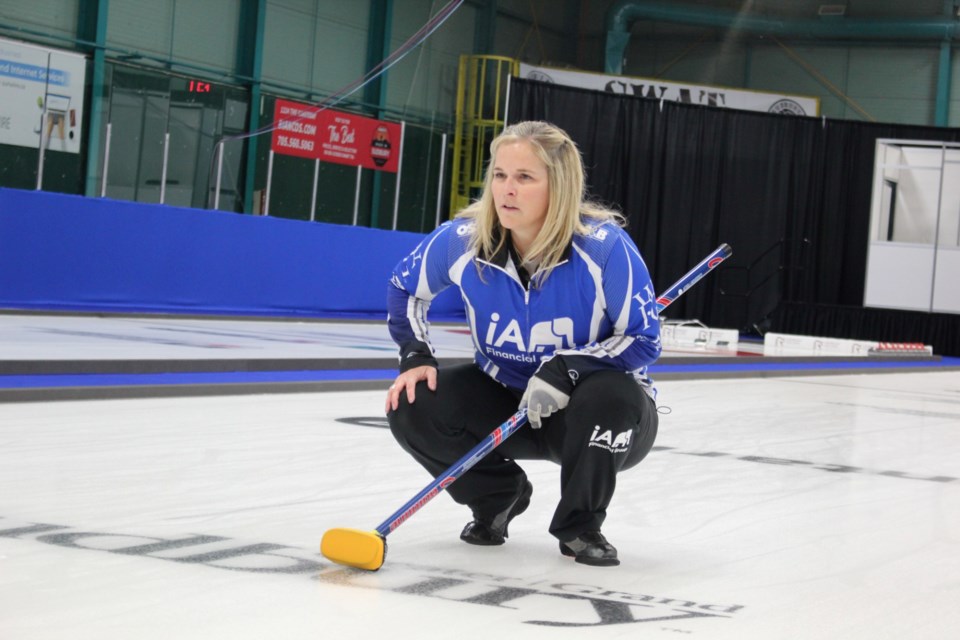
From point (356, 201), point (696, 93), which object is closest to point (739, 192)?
point (696, 93)

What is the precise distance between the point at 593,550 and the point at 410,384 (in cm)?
45

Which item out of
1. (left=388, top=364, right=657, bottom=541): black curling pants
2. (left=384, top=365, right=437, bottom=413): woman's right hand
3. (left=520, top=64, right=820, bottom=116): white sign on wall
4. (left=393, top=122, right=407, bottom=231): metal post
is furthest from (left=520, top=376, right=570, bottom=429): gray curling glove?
(left=520, top=64, right=820, bottom=116): white sign on wall

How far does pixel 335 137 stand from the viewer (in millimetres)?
14867

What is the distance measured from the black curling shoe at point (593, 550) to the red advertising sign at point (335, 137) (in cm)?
1241

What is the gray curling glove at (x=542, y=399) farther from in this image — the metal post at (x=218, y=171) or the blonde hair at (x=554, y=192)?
the metal post at (x=218, y=171)

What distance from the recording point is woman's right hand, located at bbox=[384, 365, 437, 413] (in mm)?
2268

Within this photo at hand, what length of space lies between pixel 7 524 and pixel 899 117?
17924mm

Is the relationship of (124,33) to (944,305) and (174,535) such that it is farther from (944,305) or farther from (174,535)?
(174,535)

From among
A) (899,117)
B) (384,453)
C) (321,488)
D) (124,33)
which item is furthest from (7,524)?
(899,117)

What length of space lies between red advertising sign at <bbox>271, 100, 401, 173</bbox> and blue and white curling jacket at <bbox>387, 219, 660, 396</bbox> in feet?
39.5

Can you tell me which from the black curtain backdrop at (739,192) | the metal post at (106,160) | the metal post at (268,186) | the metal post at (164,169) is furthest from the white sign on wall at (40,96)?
the black curtain backdrop at (739,192)

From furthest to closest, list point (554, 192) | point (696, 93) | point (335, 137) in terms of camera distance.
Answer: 1. point (696, 93)
2. point (335, 137)
3. point (554, 192)

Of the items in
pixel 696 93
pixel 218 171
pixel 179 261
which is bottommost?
pixel 179 261

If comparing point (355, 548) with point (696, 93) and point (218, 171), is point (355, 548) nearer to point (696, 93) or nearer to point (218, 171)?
point (218, 171)
